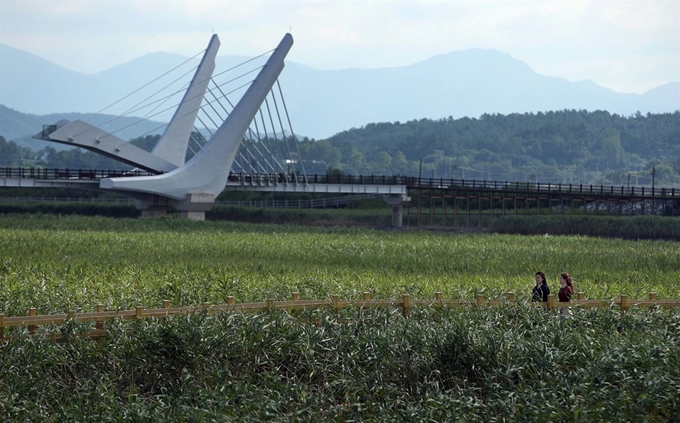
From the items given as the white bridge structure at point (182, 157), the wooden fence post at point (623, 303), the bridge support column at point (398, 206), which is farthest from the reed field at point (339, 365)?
the bridge support column at point (398, 206)

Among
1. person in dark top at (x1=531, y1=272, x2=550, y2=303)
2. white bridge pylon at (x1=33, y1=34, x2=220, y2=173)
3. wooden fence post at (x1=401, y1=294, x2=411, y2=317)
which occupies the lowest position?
wooden fence post at (x1=401, y1=294, x2=411, y2=317)

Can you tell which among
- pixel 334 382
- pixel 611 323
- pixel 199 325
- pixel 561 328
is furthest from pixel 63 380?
pixel 611 323

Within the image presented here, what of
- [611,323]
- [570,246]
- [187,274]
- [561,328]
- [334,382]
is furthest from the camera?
[570,246]

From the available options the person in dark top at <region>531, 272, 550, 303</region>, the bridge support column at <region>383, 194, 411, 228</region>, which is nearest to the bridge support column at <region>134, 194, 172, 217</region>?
the bridge support column at <region>383, 194, 411, 228</region>

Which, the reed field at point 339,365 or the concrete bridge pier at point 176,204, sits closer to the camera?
the reed field at point 339,365

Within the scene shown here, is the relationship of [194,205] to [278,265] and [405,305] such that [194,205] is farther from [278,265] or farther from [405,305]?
[405,305]

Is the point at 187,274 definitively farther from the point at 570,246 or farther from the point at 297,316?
the point at 570,246

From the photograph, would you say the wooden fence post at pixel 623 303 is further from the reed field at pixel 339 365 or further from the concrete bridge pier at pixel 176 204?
the concrete bridge pier at pixel 176 204

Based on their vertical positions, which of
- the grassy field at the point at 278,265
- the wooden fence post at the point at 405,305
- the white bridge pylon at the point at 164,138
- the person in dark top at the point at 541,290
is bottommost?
the grassy field at the point at 278,265

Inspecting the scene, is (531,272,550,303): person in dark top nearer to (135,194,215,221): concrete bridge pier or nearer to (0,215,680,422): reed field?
(0,215,680,422): reed field

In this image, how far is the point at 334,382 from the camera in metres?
14.4

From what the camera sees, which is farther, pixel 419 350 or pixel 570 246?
pixel 570 246

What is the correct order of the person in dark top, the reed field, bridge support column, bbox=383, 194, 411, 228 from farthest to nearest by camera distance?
1. bridge support column, bbox=383, 194, 411, 228
2. the person in dark top
3. the reed field

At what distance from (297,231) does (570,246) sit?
18808mm
